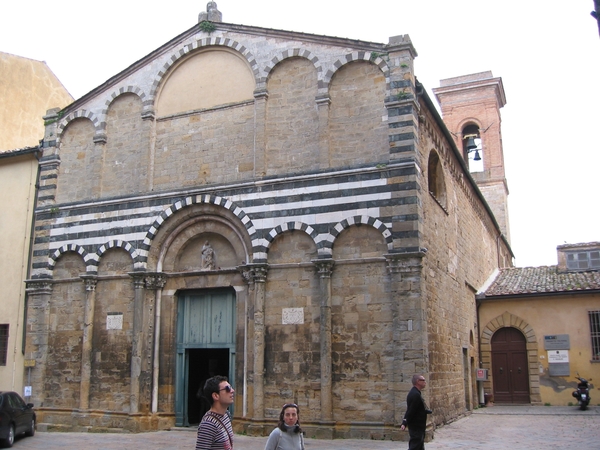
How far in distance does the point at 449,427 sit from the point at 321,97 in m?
8.93

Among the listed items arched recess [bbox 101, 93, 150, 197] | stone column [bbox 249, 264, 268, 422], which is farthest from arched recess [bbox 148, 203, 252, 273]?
arched recess [bbox 101, 93, 150, 197]

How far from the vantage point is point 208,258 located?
1681 cm

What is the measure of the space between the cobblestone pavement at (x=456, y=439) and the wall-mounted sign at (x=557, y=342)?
487 cm

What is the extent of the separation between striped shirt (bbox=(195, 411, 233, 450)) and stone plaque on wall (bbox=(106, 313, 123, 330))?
12139 millimetres

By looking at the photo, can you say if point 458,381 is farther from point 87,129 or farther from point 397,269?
point 87,129

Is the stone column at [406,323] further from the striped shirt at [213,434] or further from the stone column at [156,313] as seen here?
the striped shirt at [213,434]

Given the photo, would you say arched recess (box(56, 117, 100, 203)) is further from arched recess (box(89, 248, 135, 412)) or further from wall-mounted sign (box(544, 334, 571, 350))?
wall-mounted sign (box(544, 334, 571, 350))

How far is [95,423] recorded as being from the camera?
16.5m

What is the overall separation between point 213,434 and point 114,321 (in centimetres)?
1242

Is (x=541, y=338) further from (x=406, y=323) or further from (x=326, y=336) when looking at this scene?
(x=326, y=336)

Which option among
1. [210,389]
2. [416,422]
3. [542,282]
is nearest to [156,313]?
[416,422]

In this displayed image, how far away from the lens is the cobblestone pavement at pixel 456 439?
13.1 m

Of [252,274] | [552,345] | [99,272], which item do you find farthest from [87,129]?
[552,345]

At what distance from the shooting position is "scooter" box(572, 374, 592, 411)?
2052cm
